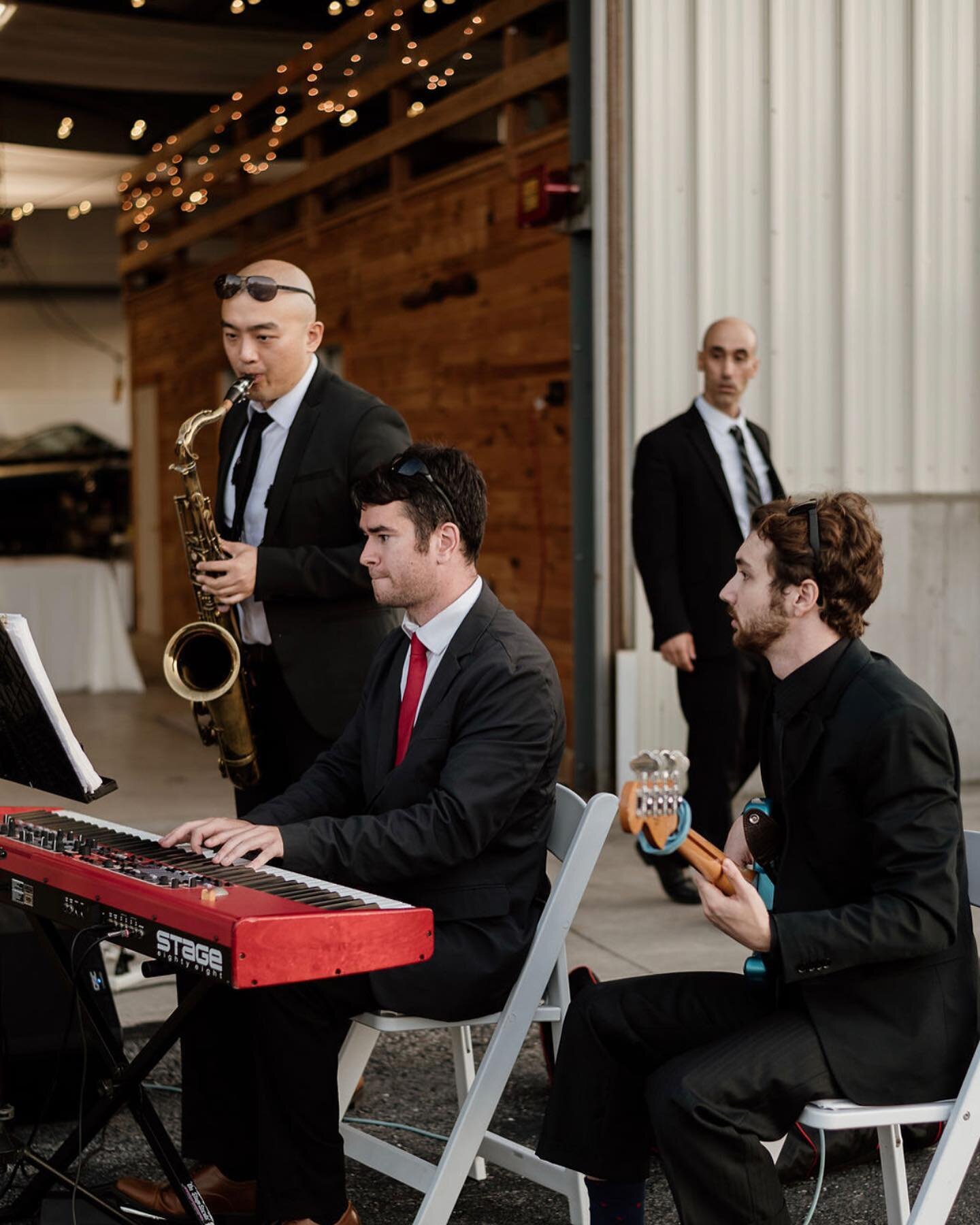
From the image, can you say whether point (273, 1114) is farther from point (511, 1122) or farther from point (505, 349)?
point (505, 349)

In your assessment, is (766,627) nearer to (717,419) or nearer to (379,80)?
(717,419)

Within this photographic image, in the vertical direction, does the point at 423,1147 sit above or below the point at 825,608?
below

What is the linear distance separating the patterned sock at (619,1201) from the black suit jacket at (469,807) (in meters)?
0.38

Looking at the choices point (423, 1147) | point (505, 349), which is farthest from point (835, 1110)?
point (505, 349)

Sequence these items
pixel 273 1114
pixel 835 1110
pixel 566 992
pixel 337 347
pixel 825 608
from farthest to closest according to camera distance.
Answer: pixel 337 347, pixel 566 992, pixel 273 1114, pixel 825 608, pixel 835 1110

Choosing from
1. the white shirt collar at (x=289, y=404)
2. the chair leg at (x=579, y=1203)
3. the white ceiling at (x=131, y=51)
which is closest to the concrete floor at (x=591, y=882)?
the chair leg at (x=579, y=1203)

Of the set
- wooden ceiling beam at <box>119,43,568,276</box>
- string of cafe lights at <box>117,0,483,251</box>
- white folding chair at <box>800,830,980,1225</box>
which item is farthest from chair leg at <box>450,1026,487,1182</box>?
string of cafe lights at <box>117,0,483,251</box>

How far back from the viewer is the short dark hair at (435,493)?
294cm

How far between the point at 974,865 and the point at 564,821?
713mm

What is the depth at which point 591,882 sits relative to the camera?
17.9 ft

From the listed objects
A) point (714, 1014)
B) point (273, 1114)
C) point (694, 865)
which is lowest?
point (273, 1114)

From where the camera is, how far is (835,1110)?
2.38 m

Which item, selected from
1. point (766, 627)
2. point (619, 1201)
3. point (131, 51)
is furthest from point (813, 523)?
point (131, 51)

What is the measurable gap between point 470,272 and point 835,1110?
5834mm
